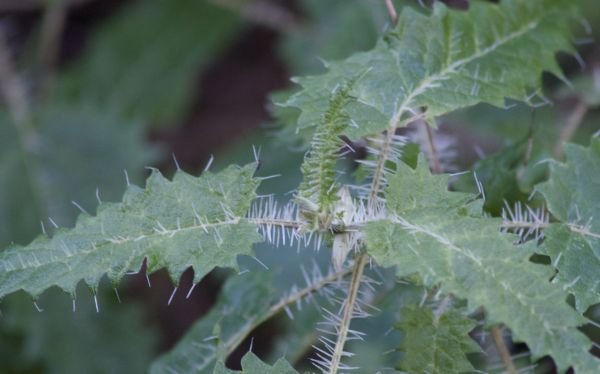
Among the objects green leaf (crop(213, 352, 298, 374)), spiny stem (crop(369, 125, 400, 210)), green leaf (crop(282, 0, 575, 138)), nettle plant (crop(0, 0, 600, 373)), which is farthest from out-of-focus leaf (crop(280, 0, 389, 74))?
green leaf (crop(213, 352, 298, 374))

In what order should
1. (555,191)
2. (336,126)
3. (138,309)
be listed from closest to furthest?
(336,126) → (555,191) → (138,309)

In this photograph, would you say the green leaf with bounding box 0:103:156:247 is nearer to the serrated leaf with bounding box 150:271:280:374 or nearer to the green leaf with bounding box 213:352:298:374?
the serrated leaf with bounding box 150:271:280:374

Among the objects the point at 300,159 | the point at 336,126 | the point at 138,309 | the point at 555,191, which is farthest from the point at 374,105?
the point at 138,309

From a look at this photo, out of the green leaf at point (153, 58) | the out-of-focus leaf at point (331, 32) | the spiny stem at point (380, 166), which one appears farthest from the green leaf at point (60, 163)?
the spiny stem at point (380, 166)

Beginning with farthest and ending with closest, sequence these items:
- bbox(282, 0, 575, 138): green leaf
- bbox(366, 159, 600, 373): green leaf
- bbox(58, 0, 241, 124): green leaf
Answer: bbox(58, 0, 241, 124): green leaf
bbox(282, 0, 575, 138): green leaf
bbox(366, 159, 600, 373): green leaf

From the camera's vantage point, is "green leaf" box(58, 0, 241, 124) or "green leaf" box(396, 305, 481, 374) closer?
"green leaf" box(396, 305, 481, 374)

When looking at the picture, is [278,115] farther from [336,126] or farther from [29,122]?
[29,122]

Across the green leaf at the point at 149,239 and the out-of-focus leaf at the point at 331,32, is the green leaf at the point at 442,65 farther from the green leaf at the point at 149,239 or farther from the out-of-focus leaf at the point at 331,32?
the out-of-focus leaf at the point at 331,32

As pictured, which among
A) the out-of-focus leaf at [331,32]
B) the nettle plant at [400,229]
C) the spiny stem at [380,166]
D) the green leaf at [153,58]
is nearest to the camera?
the nettle plant at [400,229]
